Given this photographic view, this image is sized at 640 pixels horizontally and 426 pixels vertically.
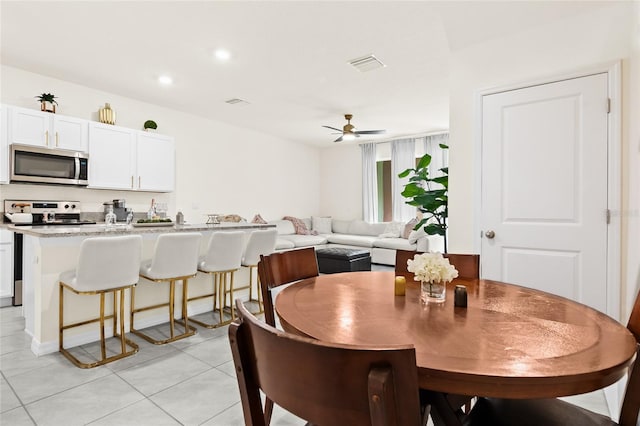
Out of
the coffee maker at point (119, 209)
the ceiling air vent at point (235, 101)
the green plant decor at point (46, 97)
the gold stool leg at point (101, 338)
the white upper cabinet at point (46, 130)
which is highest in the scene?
the ceiling air vent at point (235, 101)

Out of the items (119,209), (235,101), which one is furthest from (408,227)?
(119,209)

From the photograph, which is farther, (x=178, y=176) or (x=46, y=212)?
(x=178, y=176)

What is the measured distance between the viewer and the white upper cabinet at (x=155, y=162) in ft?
15.9

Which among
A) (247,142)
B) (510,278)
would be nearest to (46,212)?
(247,142)

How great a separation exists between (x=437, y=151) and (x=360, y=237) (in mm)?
2366

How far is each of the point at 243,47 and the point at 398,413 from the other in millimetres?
3572

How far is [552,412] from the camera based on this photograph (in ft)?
3.42

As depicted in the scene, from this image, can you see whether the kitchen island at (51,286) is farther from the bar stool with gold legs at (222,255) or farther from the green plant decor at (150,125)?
the green plant decor at (150,125)

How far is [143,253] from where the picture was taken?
314 centimetres

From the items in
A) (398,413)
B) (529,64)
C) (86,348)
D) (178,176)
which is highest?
(529,64)

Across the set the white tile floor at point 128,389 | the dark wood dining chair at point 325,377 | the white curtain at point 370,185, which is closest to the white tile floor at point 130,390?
the white tile floor at point 128,389

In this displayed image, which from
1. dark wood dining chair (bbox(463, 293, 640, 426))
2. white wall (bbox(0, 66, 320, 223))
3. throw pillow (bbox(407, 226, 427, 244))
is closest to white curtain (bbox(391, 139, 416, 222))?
throw pillow (bbox(407, 226, 427, 244))

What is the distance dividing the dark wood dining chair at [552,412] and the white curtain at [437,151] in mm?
6179

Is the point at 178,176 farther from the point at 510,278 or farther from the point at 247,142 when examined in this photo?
the point at 510,278
